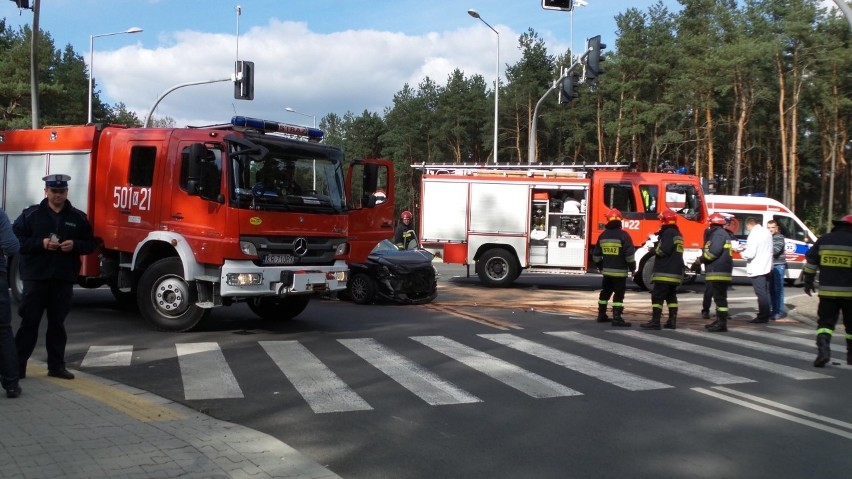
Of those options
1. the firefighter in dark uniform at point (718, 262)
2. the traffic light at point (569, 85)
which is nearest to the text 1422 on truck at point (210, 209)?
the firefighter in dark uniform at point (718, 262)

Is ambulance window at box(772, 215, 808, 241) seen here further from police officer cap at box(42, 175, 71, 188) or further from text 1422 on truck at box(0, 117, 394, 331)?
police officer cap at box(42, 175, 71, 188)

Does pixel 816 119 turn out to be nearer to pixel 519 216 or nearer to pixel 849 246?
pixel 519 216

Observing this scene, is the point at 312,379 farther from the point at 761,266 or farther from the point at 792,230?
the point at 792,230

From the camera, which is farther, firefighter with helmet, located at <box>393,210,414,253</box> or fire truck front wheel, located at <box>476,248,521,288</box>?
fire truck front wheel, located at <box>476,248,521,288</box>

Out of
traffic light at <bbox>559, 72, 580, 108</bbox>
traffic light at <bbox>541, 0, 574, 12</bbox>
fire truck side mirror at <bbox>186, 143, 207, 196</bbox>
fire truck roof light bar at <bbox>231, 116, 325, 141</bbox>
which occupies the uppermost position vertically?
traffic light at <bbox>541, 0, 574, 12</bbox>

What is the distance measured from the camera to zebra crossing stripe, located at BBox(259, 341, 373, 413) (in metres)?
6.75

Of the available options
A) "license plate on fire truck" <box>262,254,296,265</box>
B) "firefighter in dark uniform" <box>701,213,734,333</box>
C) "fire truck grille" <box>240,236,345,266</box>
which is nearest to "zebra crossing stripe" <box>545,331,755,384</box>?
"firefighter in dark uniform" <box>701,213,734,333</box>

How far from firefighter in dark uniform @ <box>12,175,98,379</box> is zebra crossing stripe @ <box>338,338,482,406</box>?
336 centimetres

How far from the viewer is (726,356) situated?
9.61 metres

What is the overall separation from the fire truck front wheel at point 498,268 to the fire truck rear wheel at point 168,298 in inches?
391

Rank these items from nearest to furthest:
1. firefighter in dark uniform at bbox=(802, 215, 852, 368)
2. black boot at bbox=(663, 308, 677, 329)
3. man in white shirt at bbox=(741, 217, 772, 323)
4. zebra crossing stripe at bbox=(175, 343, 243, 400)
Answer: zebra crossing stripe at bbox=(175, 343, 243, 400)
firefighter in dark uniform at bbox=(802, 215, 852, 368)
black boot at bbox=(663, 308, 677, 329)
man in white shirt at bbox=(741, 217, 772, 323)

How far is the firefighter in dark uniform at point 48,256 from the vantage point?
6.98 metres

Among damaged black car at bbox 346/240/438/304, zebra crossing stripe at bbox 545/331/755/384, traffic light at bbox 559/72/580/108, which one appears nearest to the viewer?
zebra crossing stripe at bbox 545/331/755/384

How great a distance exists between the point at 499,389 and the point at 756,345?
5.12 metres
